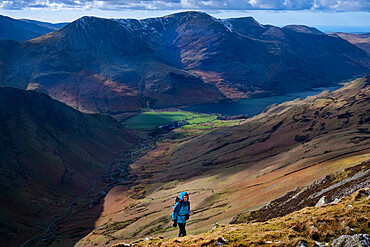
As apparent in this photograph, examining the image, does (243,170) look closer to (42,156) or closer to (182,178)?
(182,178)

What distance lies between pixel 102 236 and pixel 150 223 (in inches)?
462

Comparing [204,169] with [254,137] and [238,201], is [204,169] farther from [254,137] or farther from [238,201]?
[238,201]

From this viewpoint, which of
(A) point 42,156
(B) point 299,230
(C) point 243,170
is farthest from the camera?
(A) point 42,156

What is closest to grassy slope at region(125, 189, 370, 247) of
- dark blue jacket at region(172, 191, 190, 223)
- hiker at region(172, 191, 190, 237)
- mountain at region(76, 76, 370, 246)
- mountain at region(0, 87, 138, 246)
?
hiker at region(172, 191, 190, 237)

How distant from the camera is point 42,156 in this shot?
4924 inches

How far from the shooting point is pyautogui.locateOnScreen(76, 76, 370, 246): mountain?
6950cm

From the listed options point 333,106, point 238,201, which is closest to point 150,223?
point 238,201

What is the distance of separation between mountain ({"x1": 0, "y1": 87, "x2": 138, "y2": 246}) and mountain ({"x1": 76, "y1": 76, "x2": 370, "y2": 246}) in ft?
50.7

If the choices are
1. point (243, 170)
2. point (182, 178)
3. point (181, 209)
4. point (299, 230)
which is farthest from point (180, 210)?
point (182, 178)

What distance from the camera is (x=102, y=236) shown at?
8044 cm

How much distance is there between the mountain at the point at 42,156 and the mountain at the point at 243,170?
608 inches

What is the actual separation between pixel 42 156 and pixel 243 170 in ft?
218

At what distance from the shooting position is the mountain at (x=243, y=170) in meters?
69.5

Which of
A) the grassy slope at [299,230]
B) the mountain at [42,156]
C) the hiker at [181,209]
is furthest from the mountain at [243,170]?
the hiker at [181,209]
